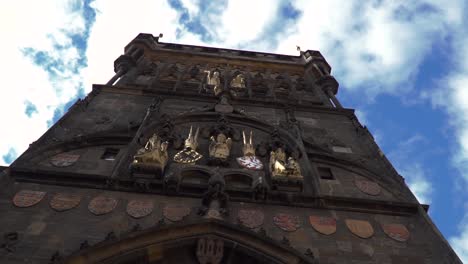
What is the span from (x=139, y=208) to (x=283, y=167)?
3.47 metres

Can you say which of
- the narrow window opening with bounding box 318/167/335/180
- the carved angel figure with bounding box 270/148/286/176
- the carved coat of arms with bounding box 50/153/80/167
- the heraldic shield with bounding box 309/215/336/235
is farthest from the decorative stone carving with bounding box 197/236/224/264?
the carved coat of arms with bounding box 50/153/80/167

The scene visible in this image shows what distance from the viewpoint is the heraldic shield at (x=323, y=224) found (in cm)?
883

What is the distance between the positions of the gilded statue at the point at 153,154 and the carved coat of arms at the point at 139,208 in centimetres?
122

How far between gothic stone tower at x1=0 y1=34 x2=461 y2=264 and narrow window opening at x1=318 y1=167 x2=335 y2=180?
0.04 m

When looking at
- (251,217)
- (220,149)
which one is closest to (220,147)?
(220,149)

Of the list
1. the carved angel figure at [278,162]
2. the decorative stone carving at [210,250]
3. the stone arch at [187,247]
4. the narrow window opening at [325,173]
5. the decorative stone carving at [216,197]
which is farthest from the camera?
the narrow window opening at [325,173]

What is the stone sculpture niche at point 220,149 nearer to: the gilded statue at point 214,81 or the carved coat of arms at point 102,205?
the carved coat of arms at point 102,205

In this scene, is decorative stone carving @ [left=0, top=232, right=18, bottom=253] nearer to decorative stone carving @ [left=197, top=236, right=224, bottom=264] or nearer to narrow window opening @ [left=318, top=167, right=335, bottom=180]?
decorative stone carving @ [left=197, top=236, right=224, bottom=264]

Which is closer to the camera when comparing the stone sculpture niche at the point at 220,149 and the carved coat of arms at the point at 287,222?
the carved coat of arms at the point at 287,222

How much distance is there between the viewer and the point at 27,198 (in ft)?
29.6

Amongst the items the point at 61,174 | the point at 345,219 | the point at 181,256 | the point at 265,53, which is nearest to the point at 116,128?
the point at 61,174

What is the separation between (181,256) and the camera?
25.9ft

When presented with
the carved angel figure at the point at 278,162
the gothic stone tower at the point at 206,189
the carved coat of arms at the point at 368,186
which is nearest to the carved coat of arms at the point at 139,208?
the gothic stone tower at the point at 206,189

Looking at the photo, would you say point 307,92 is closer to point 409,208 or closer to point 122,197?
point 409,208
